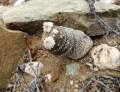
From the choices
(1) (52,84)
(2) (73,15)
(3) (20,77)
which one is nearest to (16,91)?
(3) (20,77)

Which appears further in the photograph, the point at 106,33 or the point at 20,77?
the point at 106,33

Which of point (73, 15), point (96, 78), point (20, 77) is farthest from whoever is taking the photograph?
point (73, 15)

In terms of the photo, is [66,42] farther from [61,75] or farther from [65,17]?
[65,17]

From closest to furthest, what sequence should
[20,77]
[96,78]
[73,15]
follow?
1. [96,78]
2. [20,77]
3. [73,15]

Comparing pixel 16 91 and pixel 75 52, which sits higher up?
pixel 75 52

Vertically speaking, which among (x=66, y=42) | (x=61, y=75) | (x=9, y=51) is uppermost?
(x=66, y=42)

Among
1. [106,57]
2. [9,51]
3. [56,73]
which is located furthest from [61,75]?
[9,51]

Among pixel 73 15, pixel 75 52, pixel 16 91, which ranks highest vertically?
pixel 73 15

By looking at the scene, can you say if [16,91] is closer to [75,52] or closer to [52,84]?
[52,84]
